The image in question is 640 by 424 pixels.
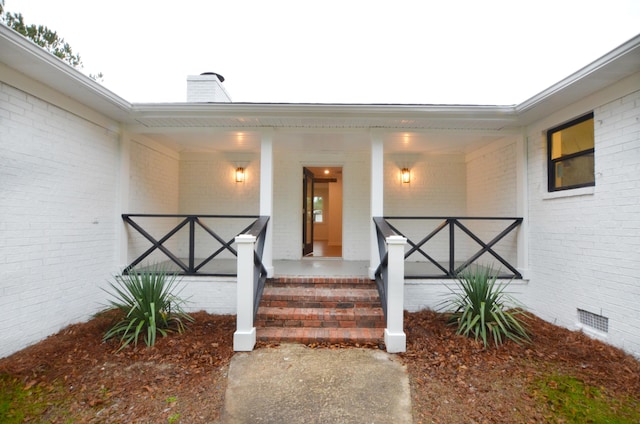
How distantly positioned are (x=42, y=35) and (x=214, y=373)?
12.4 meters

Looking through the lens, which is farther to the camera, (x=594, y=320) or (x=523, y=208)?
(x=523, y=208)

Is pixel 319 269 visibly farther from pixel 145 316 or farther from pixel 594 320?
pixel 594 320

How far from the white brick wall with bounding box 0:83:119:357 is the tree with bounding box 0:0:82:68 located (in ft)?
25.9

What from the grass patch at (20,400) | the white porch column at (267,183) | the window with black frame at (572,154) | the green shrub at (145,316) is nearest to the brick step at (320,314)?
the white porch column at (267,183)

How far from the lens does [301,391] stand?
234cm

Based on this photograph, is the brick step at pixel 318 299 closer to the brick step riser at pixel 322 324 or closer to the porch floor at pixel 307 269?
the brick step riser at pixel 322 324

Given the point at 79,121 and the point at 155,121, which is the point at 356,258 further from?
the point at 79,121

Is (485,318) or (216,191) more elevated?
(216,191)

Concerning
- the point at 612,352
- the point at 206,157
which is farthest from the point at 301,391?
the point at 206,157

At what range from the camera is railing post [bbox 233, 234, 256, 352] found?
9.78 ft

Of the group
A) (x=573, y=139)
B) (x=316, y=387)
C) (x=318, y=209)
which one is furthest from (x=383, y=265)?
(x=318, y=209)

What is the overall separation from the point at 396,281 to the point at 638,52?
115 inches

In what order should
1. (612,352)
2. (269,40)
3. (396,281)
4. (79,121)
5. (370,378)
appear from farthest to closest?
(269,40), (79,121), (396,281), (612,352), (370,378)

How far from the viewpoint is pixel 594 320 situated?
10.5 ft
